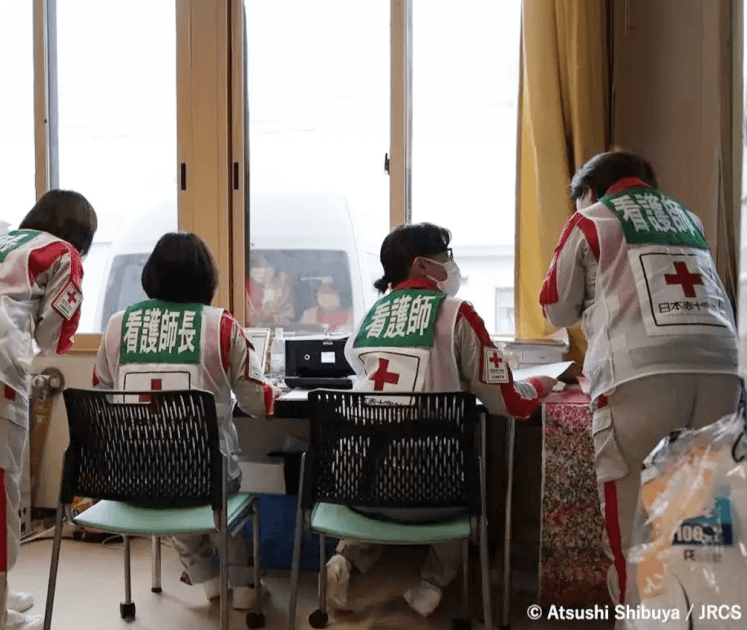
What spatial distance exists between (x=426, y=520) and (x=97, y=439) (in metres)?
0.81

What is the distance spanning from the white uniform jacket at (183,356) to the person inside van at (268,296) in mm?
958

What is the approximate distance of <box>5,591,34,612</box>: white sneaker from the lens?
210cm

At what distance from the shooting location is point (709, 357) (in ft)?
4.99

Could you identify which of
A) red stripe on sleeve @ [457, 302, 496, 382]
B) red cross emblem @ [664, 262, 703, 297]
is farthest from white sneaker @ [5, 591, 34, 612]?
red cross emblem @ [664, 262, 703, 297]

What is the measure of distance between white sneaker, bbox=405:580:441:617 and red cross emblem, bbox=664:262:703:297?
1.11 m

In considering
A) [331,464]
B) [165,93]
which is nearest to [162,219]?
[165,93]

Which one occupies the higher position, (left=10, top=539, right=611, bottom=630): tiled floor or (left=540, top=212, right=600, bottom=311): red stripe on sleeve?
(left=540, top=212, right=600, bottom=311): red stripe on sleeve

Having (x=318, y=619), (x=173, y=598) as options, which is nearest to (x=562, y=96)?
(x=318, y=619)

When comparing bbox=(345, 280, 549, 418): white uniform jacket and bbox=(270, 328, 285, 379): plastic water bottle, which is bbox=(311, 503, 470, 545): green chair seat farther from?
bbox=(270, 328, 285, 379): plastic water bottle

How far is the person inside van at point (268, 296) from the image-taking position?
290 centimetres

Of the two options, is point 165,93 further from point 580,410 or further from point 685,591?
point 685,591

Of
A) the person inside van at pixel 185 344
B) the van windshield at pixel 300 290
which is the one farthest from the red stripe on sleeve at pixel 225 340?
the van windshield at pixel 300 290

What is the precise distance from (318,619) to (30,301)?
1.19 m

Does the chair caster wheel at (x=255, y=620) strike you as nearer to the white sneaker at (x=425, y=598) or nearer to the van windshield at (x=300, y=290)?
the white sneaker at (x=425, y=598)
